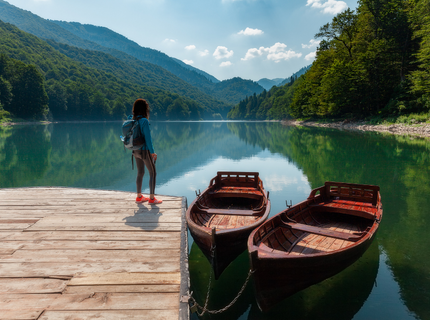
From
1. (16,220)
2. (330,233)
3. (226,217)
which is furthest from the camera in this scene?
(226,217)

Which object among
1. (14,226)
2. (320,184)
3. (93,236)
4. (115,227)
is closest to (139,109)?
(115,227)

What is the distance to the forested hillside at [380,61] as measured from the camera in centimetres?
3359

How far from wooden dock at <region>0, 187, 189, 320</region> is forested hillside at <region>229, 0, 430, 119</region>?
1417 inches

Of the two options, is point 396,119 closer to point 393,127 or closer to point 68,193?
point 393,127

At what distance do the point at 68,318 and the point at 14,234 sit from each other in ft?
8.50

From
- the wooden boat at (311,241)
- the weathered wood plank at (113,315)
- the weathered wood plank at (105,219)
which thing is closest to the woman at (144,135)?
the weathered wood plank at (105,219)

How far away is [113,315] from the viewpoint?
Answer: 97.8 inches

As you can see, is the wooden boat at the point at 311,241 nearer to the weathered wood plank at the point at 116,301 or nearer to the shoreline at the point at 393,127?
the weathered wood plank at the point at 116,301

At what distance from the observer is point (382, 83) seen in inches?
1598

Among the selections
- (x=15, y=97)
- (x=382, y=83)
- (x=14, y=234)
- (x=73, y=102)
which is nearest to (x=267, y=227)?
(x=14, y=234)

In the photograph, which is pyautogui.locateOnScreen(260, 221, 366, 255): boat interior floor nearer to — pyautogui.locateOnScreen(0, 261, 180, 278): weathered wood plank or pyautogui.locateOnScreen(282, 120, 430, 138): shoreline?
pyautogui.locateOnScreen(0, 261, 180, 278): weathered wood plank

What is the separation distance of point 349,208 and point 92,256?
548 centimetres

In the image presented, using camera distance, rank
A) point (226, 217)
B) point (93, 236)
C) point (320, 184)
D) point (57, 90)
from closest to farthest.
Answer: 1. point (93, 236)
2. point (226, 217)
3. point (320, 184)
4. point (57, 90)

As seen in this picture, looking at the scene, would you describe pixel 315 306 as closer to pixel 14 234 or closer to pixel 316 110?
pixel 14 234
